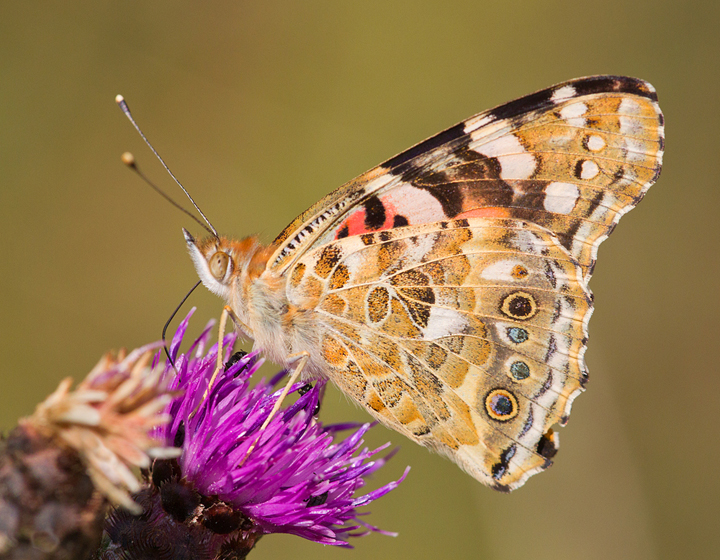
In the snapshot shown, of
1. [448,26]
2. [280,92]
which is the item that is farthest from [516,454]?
[448,26]

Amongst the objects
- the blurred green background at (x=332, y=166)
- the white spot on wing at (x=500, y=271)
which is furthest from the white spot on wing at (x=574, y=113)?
the blurred green background at (x=332, y=166)

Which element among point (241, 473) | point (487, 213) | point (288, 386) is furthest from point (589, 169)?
point (241, 473)

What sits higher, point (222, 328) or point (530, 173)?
point (530, 173)

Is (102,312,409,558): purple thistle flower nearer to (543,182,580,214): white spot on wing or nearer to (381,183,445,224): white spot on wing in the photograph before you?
(381,183,445,224): white spot on wing

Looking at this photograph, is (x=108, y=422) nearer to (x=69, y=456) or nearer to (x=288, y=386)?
Answer: (x=69, y=456)

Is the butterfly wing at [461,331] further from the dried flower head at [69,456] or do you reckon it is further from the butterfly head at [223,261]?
the dried flower head at [69,456]

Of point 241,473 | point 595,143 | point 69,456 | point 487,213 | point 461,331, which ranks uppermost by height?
point 595,143

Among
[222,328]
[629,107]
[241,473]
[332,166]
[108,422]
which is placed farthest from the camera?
[332,166]

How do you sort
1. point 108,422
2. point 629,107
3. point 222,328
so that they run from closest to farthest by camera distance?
1. point 108,422
2. point 222,328
3. point 629,107

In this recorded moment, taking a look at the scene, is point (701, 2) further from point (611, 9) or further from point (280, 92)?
point (280, 92)
